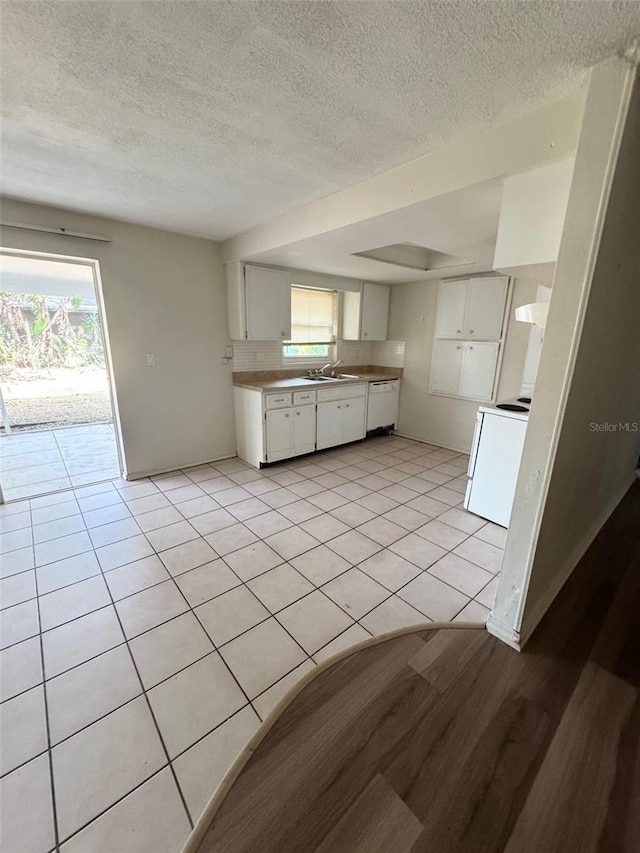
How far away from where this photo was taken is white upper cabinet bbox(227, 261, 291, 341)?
138 inches

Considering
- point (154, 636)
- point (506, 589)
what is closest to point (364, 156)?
point (506, 589)

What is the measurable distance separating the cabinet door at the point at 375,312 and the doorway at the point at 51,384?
123 inches

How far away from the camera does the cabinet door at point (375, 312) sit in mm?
4686

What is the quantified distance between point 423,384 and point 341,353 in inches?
49.2

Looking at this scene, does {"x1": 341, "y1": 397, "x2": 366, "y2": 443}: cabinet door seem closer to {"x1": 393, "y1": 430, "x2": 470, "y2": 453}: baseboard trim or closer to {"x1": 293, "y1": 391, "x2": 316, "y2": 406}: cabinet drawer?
{"x1": 293, "y1": 391, "x2": 316, "y2": 406}: cabinet drawer

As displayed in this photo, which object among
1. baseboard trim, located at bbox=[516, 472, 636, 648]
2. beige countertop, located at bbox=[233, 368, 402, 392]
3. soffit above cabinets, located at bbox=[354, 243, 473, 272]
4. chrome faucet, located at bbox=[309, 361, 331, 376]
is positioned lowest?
baseboard trim, located at bbox=[516, 472, 636, 648]

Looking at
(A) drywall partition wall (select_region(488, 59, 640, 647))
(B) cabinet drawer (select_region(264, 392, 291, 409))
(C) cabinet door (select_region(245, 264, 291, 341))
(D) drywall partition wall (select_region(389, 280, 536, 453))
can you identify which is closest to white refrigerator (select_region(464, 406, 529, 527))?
(A) drywall partition wall (select_region(488, 59, 640, 647))

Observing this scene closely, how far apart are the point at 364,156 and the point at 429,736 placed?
8.48 feet

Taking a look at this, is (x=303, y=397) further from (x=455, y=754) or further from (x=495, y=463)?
(x=455, y=754)

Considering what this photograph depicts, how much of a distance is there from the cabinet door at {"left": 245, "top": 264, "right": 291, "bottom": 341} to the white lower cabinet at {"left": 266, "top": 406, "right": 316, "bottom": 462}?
0.87 metres

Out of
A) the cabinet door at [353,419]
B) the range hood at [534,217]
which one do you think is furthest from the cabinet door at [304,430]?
the range hood at [534,217]

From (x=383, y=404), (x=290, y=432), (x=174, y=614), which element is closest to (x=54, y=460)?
(x=290, y=432)

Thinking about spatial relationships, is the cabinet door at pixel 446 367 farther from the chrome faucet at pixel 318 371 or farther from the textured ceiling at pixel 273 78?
the textured ceiling at pixel 273 78

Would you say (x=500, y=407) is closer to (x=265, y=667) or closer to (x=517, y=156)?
(x=517, y=156)
